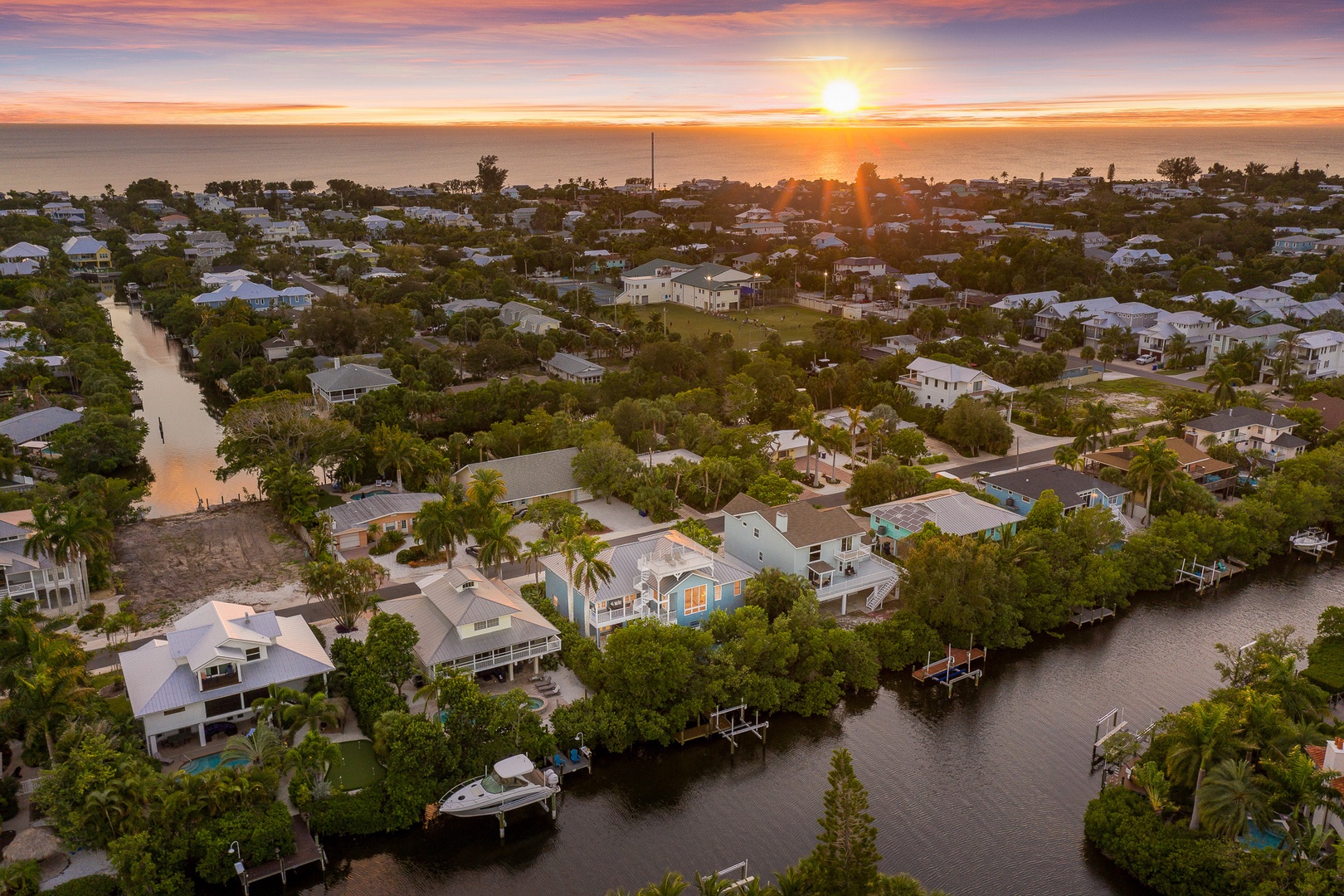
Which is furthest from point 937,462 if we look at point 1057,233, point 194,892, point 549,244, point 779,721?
point 1057,233

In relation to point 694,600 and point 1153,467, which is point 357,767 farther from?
point 1153,467

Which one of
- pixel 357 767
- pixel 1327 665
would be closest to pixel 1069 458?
pixel 1327 665

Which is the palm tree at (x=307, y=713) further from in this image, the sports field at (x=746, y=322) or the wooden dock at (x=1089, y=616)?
the sports field at (x=746, y=322)

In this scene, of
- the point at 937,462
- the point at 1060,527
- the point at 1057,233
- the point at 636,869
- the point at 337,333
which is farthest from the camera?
the point at 1057,233

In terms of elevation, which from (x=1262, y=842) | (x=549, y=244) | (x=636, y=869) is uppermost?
(x=549, y=244)

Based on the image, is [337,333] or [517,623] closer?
[517,623]

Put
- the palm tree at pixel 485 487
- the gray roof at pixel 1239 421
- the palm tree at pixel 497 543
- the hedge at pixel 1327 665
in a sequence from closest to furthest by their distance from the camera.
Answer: the hedge at pixel 1327 665
the palm tree at pixel 497 543
the palm tree at pixel 485 487
the gray roof at pixel 1239 421

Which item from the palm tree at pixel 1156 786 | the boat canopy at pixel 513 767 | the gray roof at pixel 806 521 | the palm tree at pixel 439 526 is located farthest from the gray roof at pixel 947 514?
the boat canopy at pixel 513 767

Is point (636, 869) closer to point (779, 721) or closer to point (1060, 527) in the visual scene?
point (779, 721)
